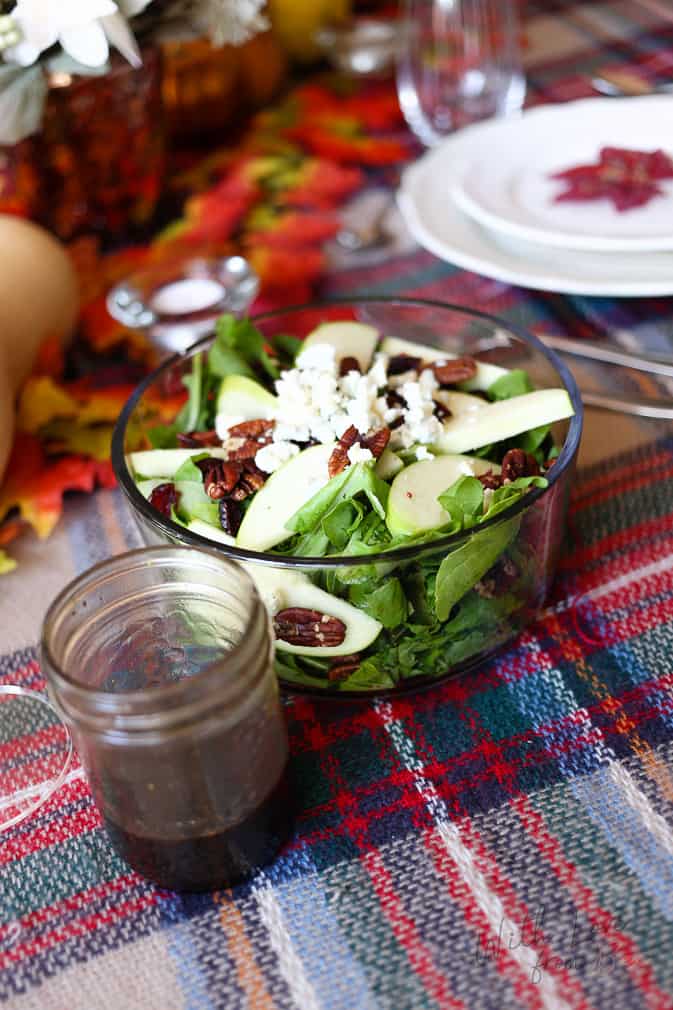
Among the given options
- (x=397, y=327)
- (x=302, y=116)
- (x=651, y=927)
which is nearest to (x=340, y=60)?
(x=302, y=116)

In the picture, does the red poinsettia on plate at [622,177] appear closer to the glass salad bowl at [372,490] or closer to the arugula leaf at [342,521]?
the glass salad bowl at [372,490]

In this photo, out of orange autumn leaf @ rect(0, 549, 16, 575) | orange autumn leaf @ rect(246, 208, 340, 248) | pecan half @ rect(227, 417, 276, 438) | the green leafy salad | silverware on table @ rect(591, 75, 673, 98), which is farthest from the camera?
silverware on table @ rect(591, 75, 673, 98)

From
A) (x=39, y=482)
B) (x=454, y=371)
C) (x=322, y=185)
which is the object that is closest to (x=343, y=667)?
(x=454, y=371)

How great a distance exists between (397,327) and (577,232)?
24 centimetres

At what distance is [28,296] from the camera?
94 centimetres

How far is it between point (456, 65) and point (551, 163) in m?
0.33

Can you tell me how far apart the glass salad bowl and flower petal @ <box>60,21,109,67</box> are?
256 millimetres

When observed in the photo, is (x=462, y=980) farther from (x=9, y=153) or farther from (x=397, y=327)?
(x=9, y=153)

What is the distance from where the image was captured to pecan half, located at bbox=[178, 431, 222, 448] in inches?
28.2

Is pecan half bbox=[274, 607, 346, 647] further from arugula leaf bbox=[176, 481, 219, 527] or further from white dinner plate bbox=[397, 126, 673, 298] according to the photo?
white dinner plate bbox=[397, 126, 673, 298]

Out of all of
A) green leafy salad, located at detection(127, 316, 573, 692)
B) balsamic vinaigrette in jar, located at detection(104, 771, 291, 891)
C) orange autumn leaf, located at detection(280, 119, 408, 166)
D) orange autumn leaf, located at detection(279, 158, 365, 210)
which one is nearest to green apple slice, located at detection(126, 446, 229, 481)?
green leafy salad, located at detection(127, 316, 573, 692)

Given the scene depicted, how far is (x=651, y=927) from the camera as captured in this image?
0.51 metres

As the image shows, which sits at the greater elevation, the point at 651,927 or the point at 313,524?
the point at 313,524

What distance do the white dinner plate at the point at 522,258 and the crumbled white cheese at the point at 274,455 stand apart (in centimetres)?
35
